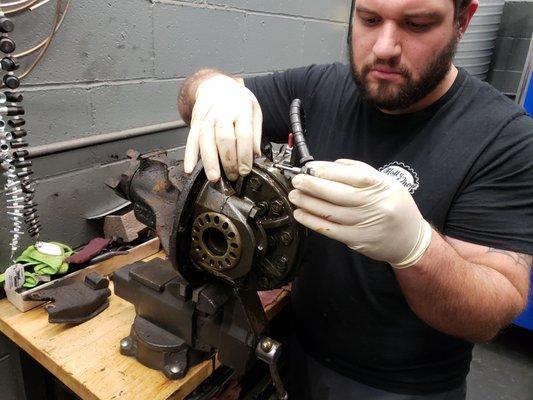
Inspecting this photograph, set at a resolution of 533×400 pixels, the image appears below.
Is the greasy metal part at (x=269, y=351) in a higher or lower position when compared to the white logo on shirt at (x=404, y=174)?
lower

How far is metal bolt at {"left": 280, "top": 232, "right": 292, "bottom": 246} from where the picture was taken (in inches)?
26.6

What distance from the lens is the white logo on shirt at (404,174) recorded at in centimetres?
86

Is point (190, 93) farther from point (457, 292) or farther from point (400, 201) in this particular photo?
point (457, 292)

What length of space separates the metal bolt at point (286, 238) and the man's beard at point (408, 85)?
1.37ft

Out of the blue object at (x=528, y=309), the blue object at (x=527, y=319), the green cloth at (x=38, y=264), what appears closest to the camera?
the green cloth at (x=38, y=264)

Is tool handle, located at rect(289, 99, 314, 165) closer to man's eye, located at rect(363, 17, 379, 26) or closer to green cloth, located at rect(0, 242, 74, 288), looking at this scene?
man's eye, located at rect(363, 17, 379, 26)

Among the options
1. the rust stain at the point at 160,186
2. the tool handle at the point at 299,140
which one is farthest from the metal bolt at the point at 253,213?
the rust stain at the point at 160,186

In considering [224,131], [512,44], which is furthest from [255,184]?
[512,44]

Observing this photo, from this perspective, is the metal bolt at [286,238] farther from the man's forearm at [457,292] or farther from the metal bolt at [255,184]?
the man's forearm at [457,292]

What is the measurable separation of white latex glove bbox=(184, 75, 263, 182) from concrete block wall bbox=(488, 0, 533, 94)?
2.50 metres

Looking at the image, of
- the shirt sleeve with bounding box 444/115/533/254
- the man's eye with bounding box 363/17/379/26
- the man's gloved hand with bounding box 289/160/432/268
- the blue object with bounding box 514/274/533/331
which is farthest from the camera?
the blue object with bounding box 514/274/533/331

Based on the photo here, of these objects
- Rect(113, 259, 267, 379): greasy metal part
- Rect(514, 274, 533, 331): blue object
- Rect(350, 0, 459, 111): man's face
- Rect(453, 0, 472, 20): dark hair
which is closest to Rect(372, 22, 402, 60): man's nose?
Rect(350, 0, 459, 111): man's face

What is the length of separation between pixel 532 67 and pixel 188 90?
1.67 metres

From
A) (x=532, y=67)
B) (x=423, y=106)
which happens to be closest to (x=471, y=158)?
(x=423, y=106)
